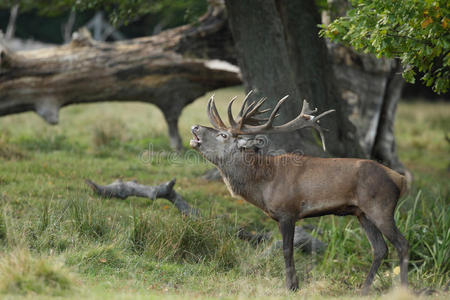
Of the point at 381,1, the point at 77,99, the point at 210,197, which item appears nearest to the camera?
the point at 381,1

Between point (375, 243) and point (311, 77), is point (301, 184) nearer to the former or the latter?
point (375, 243)

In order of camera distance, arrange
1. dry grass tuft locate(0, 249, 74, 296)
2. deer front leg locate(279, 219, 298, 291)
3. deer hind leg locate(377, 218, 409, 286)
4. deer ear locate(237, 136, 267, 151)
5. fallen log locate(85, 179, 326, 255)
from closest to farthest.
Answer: dry grass tuft locate(0, 249, 74, 296) → deer hind leg locate(377, 218, 409, 286) → deer front leg locate(279, 219, 298, 291) → deer ear locate(237, 136, 267, 151) → fallen log locate(85, 179, 326, 255)

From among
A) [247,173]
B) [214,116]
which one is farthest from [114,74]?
[247,173]

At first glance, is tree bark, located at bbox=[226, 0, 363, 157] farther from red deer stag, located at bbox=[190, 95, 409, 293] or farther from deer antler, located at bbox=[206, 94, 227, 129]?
red deer stag, located at bbox=[190, 95, 409, 293]

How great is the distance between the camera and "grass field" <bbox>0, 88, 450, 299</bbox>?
5711 millimetres

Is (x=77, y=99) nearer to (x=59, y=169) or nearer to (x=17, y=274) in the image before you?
(x=59, y=169)

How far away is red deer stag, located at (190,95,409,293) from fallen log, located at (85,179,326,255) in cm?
131

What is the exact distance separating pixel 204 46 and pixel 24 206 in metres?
5.71

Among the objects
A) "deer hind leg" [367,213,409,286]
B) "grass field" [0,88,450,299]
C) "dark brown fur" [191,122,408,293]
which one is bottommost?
"grass field" [0,88,450,299]

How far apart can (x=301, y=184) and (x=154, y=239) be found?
1.92m

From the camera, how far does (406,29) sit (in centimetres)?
653

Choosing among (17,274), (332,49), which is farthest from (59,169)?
(332,49)

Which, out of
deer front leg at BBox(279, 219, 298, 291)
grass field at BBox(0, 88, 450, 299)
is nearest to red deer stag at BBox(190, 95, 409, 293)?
deer front leg at BBox(279, 219, 298, 291)

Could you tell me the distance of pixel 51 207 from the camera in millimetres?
7539
